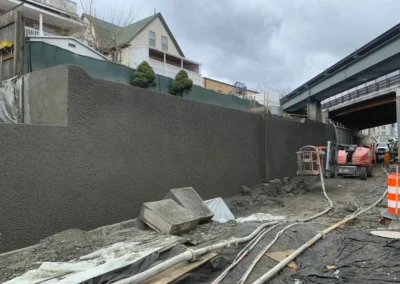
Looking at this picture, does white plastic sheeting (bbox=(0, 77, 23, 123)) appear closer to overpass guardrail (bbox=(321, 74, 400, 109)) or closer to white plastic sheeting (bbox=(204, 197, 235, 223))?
white plastic sheeting (bbox=(204, 197, 235, 223))

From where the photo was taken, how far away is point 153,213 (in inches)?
250

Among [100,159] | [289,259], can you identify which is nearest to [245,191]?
[100,159]

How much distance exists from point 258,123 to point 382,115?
30289 mm

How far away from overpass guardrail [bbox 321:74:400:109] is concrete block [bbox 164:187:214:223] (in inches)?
1083

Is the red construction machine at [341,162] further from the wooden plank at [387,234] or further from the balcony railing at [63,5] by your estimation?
the balcony railing at [63,5]

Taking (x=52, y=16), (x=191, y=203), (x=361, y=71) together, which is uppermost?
(x=52, y=16)

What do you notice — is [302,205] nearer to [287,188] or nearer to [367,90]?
[287,188]

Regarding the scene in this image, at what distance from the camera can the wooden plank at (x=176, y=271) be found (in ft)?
12.8

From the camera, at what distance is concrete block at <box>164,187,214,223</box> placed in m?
7.10

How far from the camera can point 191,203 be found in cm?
733

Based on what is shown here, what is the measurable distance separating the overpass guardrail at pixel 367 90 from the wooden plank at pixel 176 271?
29.8 meters

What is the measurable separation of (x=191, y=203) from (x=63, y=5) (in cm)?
2608

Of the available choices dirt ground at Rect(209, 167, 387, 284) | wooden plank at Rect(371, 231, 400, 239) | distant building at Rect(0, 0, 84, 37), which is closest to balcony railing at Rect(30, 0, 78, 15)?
distant building at Rect(0, 0, 84, 37)

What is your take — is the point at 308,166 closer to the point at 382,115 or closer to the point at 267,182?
the point at 267,182
